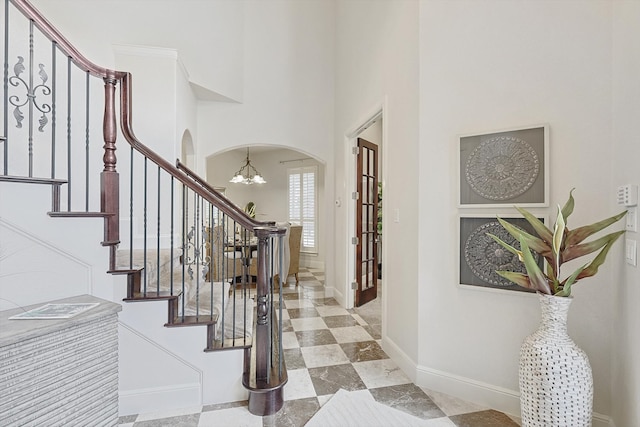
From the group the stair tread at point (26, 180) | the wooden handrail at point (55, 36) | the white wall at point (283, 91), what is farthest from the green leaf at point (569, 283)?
the white wall at point (283, 91)

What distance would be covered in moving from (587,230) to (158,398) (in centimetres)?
268

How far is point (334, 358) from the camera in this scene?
2.88 m

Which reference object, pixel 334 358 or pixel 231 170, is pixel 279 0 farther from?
pixel 334 358

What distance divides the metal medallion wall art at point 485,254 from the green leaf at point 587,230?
14.0 inches

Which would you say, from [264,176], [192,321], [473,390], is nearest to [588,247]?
[473,390]

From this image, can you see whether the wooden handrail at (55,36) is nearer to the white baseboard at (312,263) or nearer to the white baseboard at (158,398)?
the white baseboard at (158,398)

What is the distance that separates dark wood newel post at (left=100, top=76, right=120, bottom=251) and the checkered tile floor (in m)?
1.18

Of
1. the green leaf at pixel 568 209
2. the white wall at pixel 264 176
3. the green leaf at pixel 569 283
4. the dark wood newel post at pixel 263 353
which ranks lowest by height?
the dark wood newel post at pixel 263 353

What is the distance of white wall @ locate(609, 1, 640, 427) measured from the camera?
158 cm

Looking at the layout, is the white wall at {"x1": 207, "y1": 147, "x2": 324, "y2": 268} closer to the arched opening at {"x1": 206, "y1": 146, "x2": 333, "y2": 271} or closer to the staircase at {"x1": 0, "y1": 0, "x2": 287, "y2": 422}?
the arched opening at {"x1": 206, "y1": 146, "x2": 333, "y2": 271}

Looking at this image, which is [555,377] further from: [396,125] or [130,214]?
[130,214]

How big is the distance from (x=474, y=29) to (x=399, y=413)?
258cm

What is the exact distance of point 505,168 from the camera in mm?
2098

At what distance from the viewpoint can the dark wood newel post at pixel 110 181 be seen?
196cm
